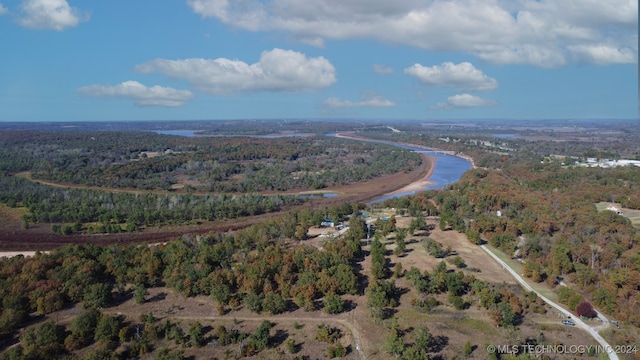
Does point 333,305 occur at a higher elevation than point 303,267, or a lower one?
lower

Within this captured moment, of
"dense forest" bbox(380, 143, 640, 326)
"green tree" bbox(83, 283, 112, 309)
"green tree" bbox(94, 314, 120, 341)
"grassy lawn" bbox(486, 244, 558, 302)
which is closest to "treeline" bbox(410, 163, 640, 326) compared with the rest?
"dense forest" bbox(380, 143, 640, 326)

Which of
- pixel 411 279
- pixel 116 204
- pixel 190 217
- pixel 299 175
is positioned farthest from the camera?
pixel 299 175

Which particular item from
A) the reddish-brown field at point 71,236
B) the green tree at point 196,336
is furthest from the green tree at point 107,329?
the reddish-brown field at point 71,236

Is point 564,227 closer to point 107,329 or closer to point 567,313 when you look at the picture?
point 567,313

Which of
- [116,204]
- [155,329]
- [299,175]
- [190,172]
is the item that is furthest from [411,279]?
[190,172]

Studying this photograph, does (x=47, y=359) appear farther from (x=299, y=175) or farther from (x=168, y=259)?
(x=299, y=175)

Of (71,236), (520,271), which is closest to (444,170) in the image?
(520,271)

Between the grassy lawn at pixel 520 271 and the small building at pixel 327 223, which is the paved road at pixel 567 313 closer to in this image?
the grassy lawn at pixel 520 271
